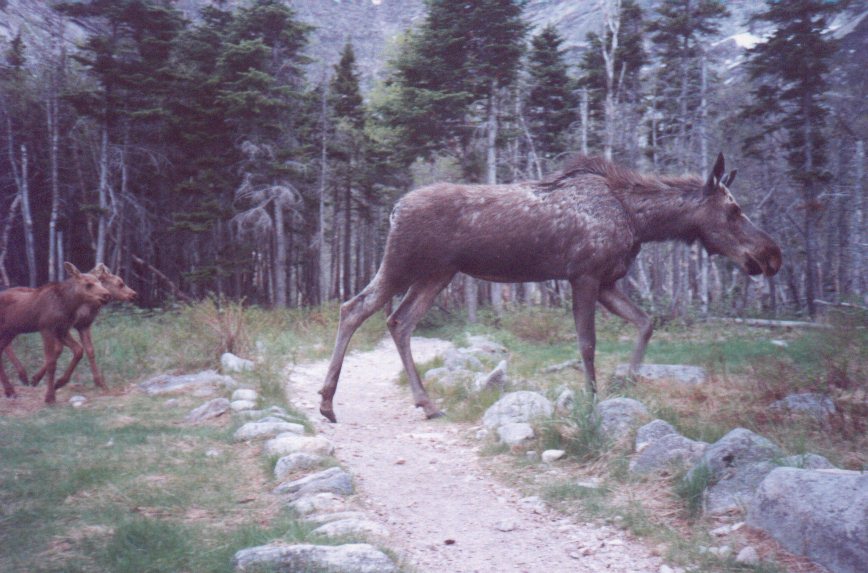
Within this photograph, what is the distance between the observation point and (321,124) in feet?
95.0

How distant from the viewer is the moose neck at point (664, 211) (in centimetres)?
639

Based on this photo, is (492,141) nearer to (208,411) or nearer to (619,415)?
(208,411)

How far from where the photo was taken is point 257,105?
76.8 feet

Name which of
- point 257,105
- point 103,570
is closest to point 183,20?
point 257,105

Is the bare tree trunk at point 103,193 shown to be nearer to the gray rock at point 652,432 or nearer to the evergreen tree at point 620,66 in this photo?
the evergreen tree at point 620,66

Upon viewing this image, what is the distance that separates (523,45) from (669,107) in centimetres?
1013

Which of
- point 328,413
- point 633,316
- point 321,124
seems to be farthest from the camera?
point 321,124

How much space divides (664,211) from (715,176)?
1.86ft

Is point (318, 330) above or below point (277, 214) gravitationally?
below

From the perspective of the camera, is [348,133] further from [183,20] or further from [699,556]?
[699,556]

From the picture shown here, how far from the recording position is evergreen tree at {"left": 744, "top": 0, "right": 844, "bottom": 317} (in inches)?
660

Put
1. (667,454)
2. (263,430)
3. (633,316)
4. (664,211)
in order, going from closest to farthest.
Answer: (667,454), (263,430), (664,211), (633,316)

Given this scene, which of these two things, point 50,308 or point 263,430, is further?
point 50,308

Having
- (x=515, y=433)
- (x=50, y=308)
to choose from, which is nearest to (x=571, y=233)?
(x=515, y=433)
